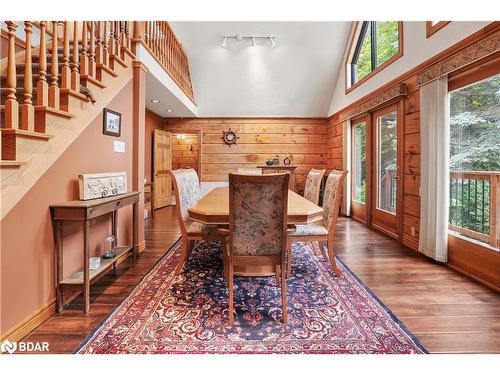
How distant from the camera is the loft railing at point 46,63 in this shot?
5.55 ft

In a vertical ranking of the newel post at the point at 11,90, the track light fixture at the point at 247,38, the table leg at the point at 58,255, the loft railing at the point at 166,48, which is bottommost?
the table leg at the point at 58,255

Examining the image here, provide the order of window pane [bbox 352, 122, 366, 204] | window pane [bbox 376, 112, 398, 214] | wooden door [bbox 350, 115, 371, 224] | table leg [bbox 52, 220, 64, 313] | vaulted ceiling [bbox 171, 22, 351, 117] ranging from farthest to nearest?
vaulted ceiling [bbox 171, 22, 351, 117] → window pane [bbox 352, 122, 366, 204] → wooden door [bbox 350, 115, 371, 224] → window pane [bbox 376, 112, 398, 214] → table leg [bbox 52, 220, 64, 313]

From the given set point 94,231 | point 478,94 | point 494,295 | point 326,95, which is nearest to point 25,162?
point 94,231

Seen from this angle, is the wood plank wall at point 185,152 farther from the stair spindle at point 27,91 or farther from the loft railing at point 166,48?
the stair spindle at point 27,91

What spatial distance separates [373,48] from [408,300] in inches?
166

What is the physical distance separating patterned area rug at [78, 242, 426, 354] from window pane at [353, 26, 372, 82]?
4.02 m

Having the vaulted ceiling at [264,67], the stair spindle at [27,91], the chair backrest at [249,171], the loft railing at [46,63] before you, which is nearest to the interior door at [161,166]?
the vaulted ceiling at [264,67]

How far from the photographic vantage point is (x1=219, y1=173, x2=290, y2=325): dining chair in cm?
176

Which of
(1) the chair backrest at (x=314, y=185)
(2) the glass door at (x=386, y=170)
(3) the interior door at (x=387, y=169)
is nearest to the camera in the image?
(1) the chair backrest at (x=314, y=185)

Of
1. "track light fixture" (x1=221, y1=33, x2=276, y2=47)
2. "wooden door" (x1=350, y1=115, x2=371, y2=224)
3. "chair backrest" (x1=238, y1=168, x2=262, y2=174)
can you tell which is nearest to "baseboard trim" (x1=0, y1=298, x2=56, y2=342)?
"chair backrest" (x1=238, y1=168, x2=262, y2=174)

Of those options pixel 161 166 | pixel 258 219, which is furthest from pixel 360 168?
pixel 161 166

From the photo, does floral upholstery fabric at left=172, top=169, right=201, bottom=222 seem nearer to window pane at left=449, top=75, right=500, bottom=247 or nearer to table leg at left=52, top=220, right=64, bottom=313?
table leg at left=52, top=220, right=64, bottom=313

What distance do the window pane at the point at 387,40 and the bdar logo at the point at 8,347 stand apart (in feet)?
16.5

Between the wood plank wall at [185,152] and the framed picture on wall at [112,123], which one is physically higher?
the wood plank wall at [185,152]
